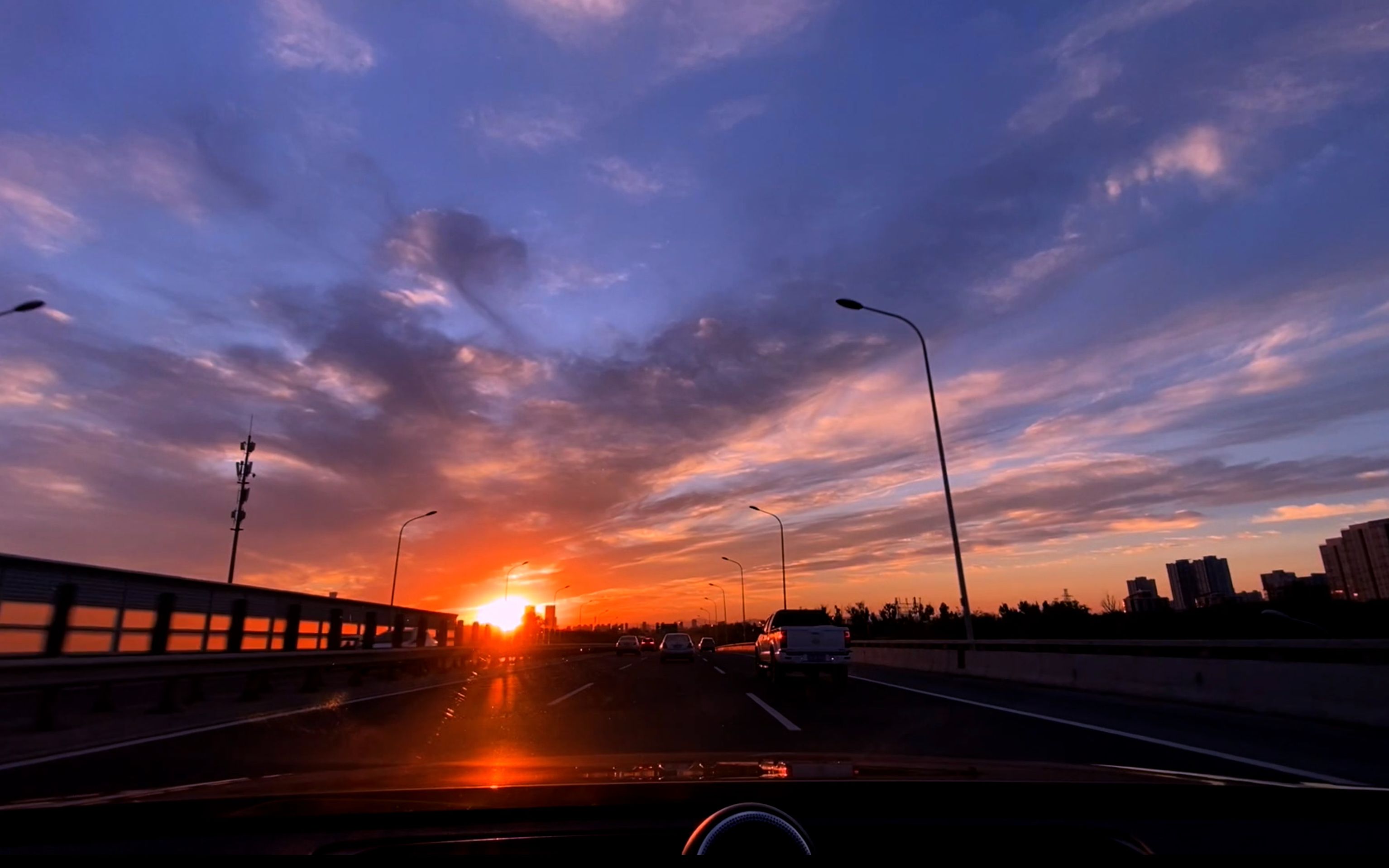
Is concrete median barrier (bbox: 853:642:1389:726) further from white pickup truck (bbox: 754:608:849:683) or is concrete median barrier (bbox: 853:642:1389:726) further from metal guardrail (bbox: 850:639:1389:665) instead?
white pickup truck (bbox: 754:608:849:683)

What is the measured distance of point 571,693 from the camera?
64.4ft

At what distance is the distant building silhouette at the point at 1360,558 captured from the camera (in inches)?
1593

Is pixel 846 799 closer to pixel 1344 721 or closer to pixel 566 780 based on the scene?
pixel 566 780

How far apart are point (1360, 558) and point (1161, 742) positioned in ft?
148

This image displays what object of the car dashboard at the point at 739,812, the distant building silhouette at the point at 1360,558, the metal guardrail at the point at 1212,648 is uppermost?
the distant building silhouette at the point at 1360,558

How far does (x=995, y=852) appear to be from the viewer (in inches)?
103

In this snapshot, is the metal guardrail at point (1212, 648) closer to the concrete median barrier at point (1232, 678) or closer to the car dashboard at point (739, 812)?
the concrete median barrier at point (1232, 678)

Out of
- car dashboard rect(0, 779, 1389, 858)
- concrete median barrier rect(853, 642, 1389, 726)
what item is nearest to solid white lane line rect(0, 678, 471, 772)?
car dashboard rect(0, 779, 1389, 858)

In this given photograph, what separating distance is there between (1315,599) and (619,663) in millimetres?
29383

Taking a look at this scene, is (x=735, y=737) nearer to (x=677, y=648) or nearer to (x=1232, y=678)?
(x=1232, y=678)

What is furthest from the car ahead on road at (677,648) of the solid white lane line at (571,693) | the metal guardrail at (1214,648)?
the solid white lane line at (571,693)

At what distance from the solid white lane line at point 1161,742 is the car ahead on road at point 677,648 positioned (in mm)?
28294

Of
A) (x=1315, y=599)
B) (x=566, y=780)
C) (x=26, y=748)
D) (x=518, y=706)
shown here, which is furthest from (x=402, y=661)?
(x=1315, y=599)

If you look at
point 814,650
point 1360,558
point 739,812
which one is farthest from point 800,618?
point 1360,558
